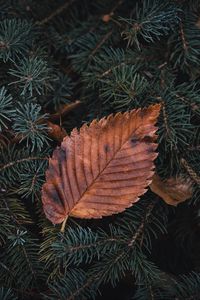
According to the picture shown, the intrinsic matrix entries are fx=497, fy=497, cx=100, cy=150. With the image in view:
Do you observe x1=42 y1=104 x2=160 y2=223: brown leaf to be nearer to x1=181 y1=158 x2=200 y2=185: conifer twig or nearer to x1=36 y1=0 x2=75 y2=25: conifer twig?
x1=181 y1=158 x2=200 y2=185: conifer twig

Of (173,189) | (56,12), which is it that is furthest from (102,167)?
(56,12)

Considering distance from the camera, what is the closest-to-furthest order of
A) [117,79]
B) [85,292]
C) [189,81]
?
[85,292] < [117,79] < [189,81]

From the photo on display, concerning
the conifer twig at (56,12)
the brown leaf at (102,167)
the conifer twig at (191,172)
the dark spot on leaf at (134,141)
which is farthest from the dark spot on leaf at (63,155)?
the conifer twig at (56,12)

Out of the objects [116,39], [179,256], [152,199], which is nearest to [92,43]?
[116,39]

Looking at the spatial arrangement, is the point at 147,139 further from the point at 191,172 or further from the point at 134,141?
the point at 191,172

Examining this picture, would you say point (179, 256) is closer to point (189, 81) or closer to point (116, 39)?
point (189, 81)
